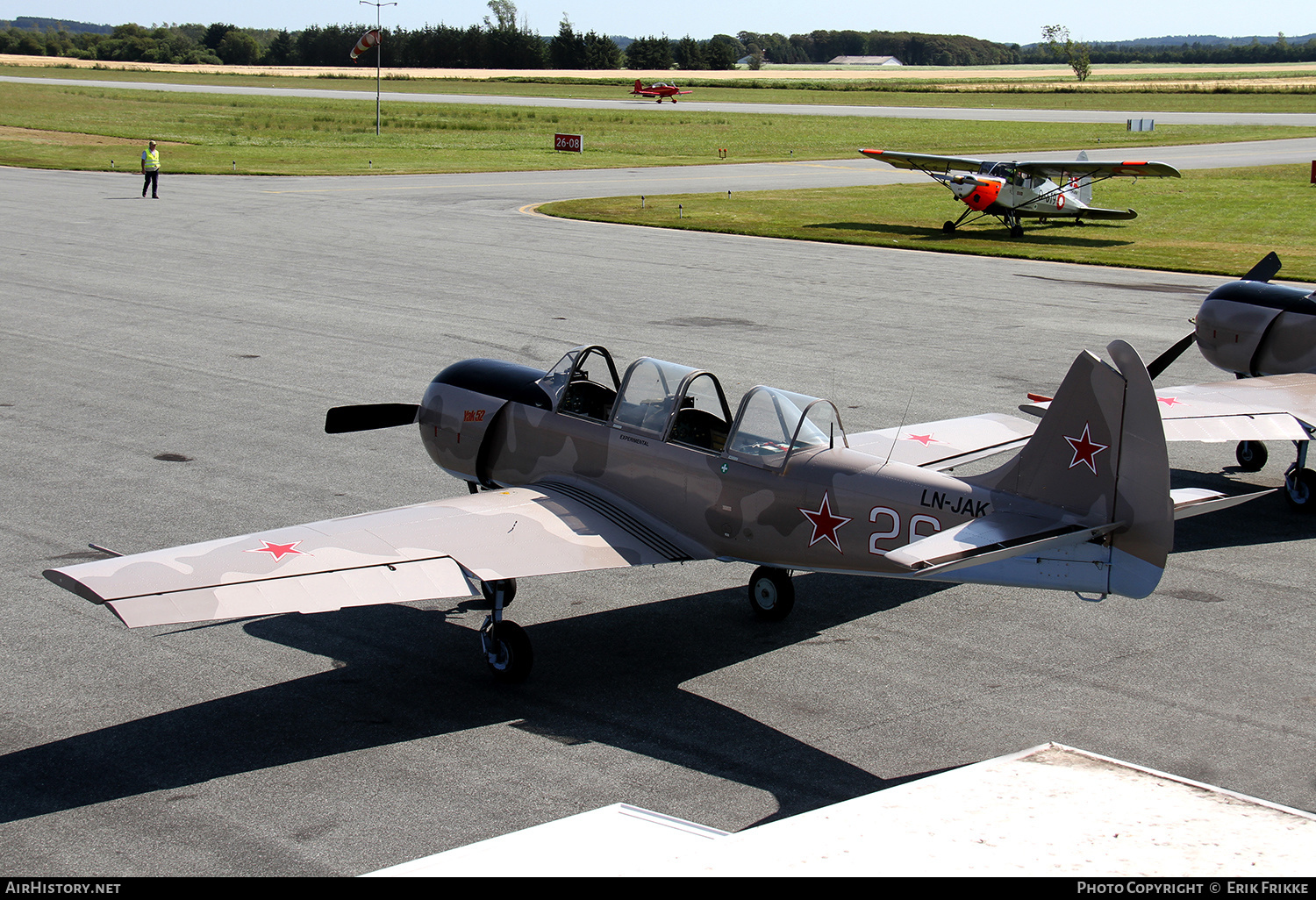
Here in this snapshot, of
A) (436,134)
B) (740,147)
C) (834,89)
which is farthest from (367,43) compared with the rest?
(834,89)

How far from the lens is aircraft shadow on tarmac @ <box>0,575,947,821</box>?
296 inches

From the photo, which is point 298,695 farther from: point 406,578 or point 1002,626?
point 1002,626

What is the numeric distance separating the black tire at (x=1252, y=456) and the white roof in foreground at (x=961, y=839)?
10.0 m

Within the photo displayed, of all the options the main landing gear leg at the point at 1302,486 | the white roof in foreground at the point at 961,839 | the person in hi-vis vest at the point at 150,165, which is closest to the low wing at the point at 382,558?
the white roof in foreground at the point at 961,839

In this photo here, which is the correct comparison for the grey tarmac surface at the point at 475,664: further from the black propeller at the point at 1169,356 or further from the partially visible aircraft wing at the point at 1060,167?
the partially visible aircraft wing at the point at 1060,167

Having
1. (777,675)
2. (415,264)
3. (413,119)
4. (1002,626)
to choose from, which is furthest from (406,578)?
(413,119)

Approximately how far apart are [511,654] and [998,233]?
34927 mm

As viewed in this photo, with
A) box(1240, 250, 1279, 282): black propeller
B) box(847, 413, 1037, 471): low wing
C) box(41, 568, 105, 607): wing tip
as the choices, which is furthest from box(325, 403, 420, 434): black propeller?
box(1240, 250, 1279, 282): black propeller

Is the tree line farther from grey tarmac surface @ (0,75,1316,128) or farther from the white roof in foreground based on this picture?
the white roof in foreground

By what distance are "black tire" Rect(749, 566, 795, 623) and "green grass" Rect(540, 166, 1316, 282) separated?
24762mm

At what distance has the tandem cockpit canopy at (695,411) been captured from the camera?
9.38m

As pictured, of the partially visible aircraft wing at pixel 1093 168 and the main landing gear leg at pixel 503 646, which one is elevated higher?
the partially visible aircraft wing at pixel 1093 168

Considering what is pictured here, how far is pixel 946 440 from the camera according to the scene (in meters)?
11.8

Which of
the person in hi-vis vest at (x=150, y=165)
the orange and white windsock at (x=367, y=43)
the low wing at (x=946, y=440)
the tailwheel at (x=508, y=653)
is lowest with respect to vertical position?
the tailwheel at (x=508, y=653)
